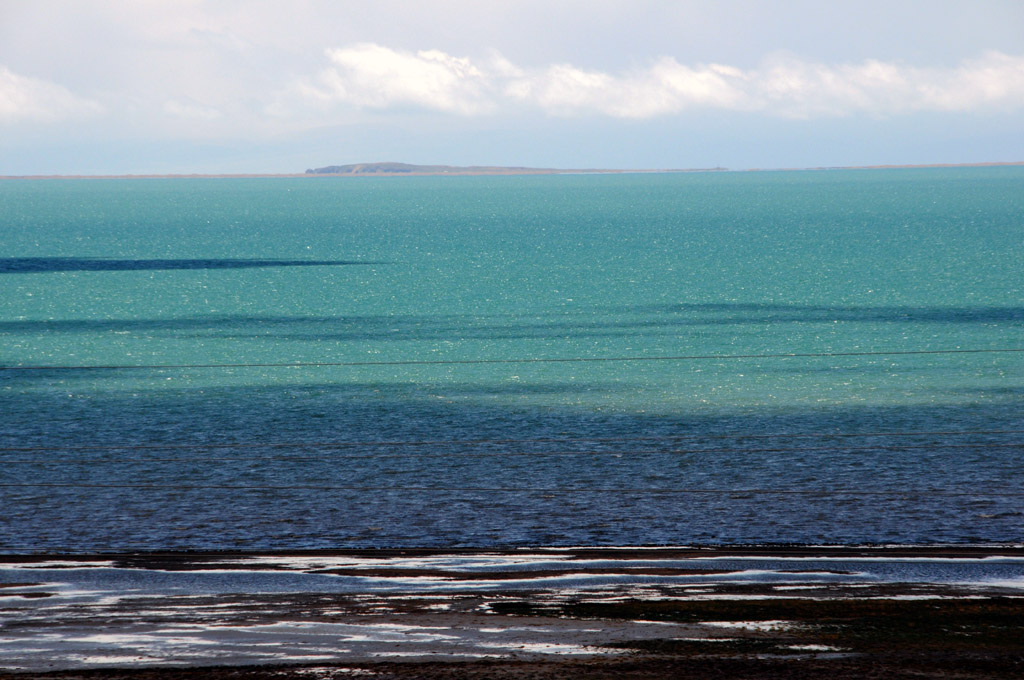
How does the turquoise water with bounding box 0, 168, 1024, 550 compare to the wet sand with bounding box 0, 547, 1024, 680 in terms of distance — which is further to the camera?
the turquoise water with bounding box 0, 168, 1024, 550

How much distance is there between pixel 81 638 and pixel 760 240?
308 feet

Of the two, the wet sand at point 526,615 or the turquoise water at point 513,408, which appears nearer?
the wet sand at point 526,615

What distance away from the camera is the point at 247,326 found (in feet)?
134

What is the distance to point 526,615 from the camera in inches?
279

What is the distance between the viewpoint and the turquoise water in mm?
14312

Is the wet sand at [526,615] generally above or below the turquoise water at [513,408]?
above

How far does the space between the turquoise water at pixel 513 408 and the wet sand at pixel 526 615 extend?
2.43 meters

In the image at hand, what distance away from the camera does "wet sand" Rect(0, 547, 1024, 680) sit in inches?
239

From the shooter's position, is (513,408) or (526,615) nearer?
(526,615)

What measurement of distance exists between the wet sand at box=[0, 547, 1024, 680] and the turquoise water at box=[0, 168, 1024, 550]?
243 cm

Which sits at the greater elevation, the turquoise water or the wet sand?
the wet sand

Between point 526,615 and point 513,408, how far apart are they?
1616 cm

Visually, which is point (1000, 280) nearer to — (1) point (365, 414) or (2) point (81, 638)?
(1) point (365, 414)

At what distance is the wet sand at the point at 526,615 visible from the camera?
6.06 metres
